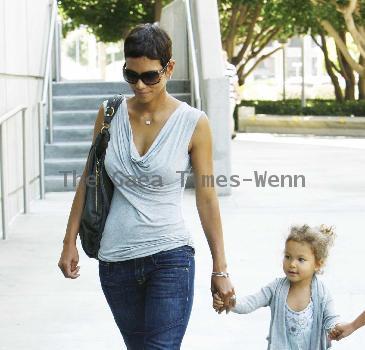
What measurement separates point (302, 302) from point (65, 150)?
30.4 ft

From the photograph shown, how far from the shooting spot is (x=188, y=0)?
47.3 ft

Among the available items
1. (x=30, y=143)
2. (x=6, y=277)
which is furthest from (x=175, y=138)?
(x=30, y=143)

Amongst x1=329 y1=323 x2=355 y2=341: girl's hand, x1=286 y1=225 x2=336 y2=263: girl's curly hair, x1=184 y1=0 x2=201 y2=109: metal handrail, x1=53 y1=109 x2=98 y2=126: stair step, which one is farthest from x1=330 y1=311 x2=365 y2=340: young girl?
x1=53 y1=109 x2=98 y2=126: stair step

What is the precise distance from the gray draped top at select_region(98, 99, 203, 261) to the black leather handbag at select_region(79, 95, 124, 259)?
0.02m

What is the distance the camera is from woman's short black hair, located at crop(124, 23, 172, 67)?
3727 mm

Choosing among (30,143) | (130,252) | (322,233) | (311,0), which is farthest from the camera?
(311,0)

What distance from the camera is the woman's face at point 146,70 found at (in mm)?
3736

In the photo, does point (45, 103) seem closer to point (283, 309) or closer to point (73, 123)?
point (73, 123)

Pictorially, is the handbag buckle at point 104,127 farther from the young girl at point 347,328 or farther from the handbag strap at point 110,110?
the young girl at point 347,328

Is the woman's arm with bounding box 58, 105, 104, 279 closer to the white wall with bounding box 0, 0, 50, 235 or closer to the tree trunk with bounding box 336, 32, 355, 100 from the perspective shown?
the white wall with bounding box 0, 0, 50, 235

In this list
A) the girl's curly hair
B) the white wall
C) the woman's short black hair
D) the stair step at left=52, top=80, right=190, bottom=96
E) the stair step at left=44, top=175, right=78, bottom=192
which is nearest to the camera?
the woman's short black hair

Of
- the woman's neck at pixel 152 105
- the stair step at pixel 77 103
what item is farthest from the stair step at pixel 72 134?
the woman's neck at pixel 152 105

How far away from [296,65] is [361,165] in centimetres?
8404

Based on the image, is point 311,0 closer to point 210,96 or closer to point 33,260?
point 210,96
